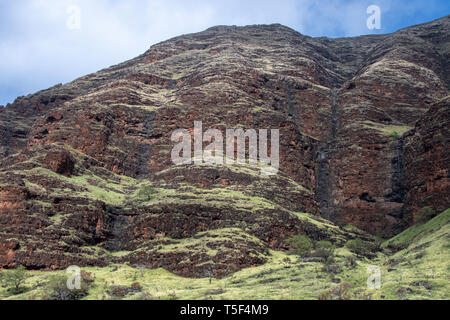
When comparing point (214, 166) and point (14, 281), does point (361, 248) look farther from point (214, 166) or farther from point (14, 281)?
point (14, 281)

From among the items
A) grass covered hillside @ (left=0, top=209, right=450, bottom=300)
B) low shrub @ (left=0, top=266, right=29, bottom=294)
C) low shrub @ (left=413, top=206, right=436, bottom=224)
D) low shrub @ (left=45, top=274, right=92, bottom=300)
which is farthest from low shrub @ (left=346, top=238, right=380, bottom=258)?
low shrub @ (left=0, top=266, right=29, bottom=294)

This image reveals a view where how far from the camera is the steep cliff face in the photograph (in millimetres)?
55062

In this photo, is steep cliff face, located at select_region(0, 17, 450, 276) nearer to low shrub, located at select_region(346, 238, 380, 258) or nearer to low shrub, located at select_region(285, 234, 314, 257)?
low shrub, located at select_region(285, 234, 314, 257)

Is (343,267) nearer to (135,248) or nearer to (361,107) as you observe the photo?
(135,248)

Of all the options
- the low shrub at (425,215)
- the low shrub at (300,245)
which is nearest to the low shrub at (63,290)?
the low shrub at (300,245)

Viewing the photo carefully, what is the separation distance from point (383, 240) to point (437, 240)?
28.1 meters

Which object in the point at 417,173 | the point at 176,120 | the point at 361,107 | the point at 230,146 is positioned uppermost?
the point at 361,107

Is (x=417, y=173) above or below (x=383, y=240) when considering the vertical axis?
above

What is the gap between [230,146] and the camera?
287 feet

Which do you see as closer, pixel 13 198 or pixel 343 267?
pixel 343 267

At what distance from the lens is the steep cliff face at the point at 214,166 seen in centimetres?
5506

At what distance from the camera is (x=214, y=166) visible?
75312 millimetres

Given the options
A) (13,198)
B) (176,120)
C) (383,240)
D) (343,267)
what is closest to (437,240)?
(343,267)

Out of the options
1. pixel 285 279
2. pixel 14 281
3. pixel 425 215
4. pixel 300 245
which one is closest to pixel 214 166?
pixel 300 245
